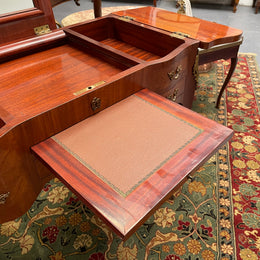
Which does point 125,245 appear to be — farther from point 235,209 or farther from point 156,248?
point 235,209

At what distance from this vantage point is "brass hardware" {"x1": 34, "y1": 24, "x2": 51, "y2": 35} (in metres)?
1.10

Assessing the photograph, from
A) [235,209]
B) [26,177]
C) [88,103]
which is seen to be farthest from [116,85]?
[235,209]

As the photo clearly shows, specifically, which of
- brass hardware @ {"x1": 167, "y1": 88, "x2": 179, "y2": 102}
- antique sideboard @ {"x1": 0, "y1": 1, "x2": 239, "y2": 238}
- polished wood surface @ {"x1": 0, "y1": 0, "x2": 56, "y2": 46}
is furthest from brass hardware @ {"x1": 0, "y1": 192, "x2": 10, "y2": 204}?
brass hardware @ {"x1": 167, "y1": 88, "x2": 179, "y2": 102}

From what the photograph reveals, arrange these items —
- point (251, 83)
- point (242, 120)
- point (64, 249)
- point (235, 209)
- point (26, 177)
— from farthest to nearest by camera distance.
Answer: point (251, 83), point (242, 120), point (235, 209), point (64, 249), point (26, 177)

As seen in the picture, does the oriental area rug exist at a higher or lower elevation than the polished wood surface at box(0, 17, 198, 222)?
lower

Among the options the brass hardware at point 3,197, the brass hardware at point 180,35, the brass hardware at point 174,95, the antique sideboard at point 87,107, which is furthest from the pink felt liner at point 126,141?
the brass hardware at point 180,35

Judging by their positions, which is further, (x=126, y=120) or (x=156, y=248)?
(x=156, y=248)

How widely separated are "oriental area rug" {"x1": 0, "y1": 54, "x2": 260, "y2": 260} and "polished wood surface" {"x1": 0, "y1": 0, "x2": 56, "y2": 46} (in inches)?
30.6

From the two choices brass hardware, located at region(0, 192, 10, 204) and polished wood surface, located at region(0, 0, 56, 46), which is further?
polished wood surface, located at region(0, 0, 56, 46)

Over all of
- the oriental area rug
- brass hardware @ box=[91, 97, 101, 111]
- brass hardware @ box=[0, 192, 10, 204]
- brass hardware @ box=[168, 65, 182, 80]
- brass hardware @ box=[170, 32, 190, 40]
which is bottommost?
the oriental area rug

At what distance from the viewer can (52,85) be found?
0.90 meters

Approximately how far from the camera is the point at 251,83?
224 cm

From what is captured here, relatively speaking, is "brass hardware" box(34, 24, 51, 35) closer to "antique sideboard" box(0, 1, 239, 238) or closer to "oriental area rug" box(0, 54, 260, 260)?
"antique sideboard" box(0, 1, 239, 238)

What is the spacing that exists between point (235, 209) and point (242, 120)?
78 centimetres
